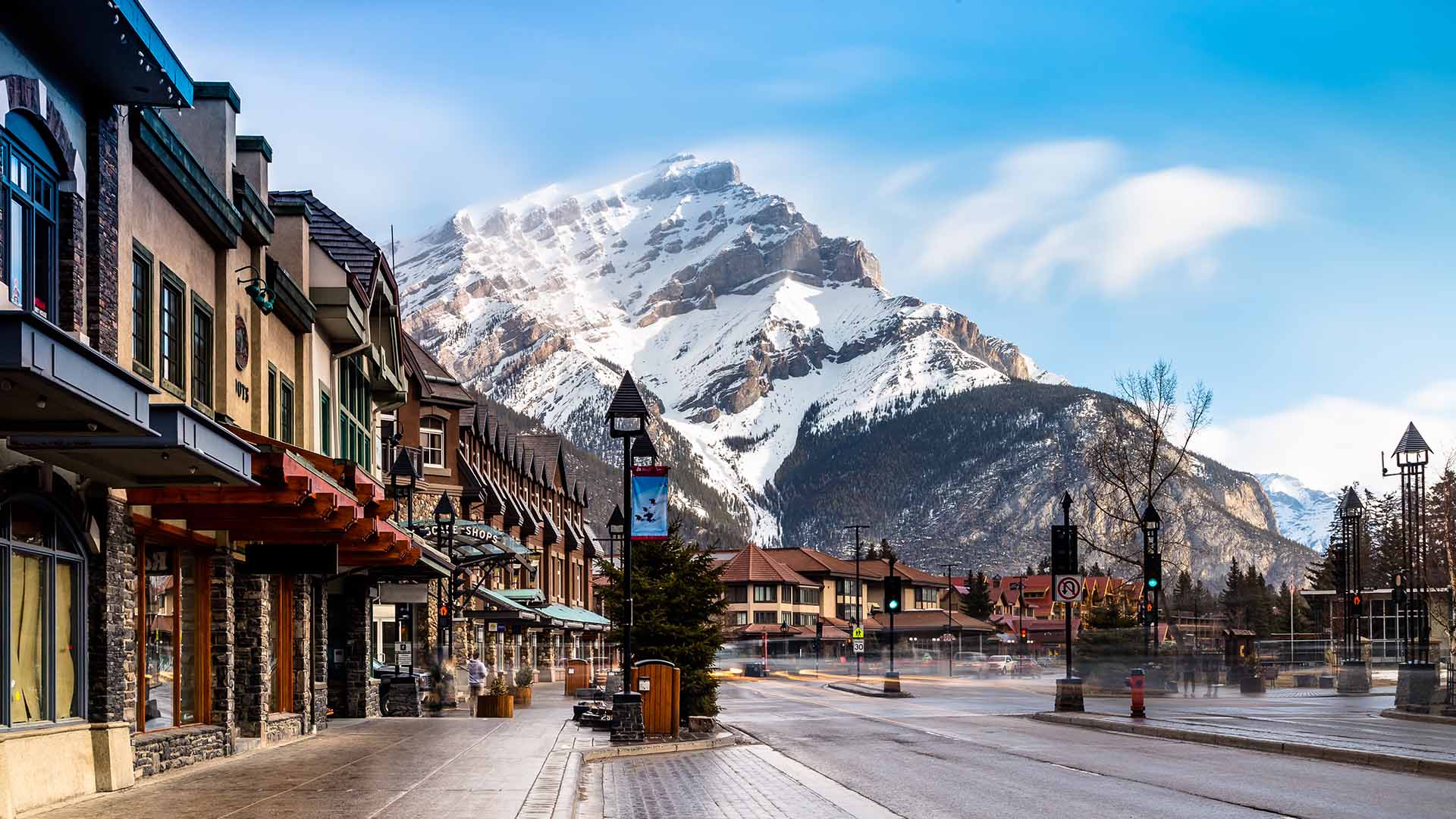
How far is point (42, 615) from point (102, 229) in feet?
13.6

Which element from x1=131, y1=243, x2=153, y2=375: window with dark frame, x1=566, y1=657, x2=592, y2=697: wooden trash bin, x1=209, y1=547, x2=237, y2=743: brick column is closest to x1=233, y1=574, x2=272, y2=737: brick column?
x1=209, y1=547, x2=237, y2=743: brick column

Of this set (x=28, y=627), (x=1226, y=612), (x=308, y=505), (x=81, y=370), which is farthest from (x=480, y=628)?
(x=1226, y=612)

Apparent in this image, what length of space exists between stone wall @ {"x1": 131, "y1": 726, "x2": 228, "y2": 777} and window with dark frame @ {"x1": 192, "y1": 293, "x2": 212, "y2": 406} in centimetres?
450

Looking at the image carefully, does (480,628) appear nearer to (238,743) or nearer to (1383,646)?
(238,743)

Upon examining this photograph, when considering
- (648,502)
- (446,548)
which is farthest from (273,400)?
(446,548)

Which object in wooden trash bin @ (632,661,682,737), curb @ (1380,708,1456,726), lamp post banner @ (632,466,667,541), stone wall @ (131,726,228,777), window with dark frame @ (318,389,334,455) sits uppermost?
window with dark frame @ (318,389,334,455)

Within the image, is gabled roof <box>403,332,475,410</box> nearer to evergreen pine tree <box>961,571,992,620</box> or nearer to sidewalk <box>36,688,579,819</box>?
sidewalk <box>36,688,579,819</box>

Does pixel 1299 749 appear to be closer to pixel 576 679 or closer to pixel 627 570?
pixel 627 570

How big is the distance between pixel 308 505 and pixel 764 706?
31261 millimetres

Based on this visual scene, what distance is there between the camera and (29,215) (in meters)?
15.3

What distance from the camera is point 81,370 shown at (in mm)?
11938

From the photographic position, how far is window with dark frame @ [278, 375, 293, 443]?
26.8 meters

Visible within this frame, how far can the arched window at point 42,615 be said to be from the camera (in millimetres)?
15438

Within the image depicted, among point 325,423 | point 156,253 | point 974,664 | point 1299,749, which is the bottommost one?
point 974,664
